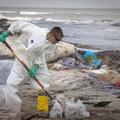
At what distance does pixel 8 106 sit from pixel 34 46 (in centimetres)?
161

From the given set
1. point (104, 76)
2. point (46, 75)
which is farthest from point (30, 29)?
point (104, 76)

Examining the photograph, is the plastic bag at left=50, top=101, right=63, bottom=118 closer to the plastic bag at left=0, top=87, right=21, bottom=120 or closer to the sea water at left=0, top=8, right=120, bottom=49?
the plastic bag at left=0, top=87, right=21, bottom=120

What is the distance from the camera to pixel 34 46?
696 cm

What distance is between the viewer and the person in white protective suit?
22.6ft

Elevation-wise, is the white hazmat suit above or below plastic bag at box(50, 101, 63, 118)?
above

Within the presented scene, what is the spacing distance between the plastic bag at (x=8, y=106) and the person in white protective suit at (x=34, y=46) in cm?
110

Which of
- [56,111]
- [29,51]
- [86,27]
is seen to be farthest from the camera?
[86,27]

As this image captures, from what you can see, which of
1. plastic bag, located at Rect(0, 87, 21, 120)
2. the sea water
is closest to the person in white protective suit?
plastic bag, located at Rect(0, 87, 21, 120)

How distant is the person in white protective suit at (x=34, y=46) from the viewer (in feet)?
22.6

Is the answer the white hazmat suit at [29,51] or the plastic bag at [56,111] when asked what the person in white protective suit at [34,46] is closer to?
the white hazmat suit at [29,51]

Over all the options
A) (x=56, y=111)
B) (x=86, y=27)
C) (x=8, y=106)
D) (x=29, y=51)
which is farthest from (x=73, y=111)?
(x=86, y=27)

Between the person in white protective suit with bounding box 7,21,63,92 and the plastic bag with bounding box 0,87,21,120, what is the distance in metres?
1.10

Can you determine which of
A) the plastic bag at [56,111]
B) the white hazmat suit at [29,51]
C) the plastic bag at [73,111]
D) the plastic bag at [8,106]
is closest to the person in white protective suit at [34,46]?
the white hazmat suit at [29,51]

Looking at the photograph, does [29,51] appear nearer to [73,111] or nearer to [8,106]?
[73,111]
